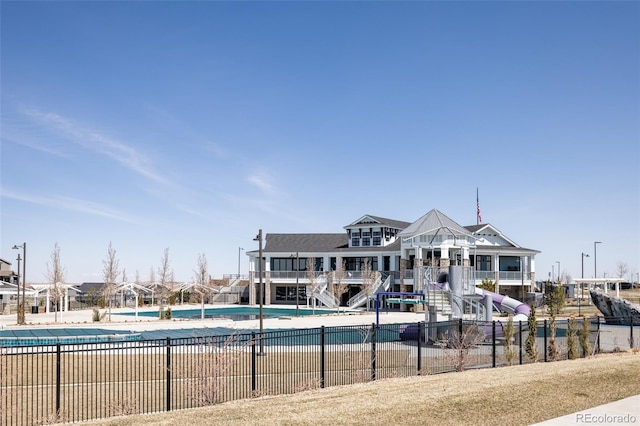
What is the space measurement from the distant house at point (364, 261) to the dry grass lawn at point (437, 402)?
4184cm

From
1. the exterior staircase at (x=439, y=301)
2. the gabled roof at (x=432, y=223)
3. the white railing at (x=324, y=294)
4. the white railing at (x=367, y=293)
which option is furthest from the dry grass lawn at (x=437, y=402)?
the white railing at (x=324, y=294)

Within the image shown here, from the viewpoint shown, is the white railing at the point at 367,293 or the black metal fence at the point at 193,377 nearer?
the black metal fence at the point at 193,377

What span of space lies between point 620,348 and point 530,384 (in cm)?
1493

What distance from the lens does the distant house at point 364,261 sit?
6519cm

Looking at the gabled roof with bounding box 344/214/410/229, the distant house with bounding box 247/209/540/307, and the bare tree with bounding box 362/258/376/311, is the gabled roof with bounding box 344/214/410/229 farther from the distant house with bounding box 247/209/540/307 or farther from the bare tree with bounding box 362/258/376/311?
the bare tree with bounding box 362/258/376/311

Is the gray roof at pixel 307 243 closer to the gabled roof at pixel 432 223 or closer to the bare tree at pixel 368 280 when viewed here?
the bare tree at pixel 368 280

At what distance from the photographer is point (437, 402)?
12.7 m

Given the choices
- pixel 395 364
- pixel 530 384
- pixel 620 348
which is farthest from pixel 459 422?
pixel 620 348

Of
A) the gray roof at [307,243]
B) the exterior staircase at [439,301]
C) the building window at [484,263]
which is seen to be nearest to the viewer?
the exterior staircase at [439,301]

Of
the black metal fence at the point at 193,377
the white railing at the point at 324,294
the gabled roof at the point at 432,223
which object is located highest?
the gabled roof at the point at 432,223

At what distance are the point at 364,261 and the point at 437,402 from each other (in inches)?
2283

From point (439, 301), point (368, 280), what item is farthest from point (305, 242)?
point (439, 301)

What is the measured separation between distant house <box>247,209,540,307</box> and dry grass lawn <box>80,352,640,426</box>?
41.8 m

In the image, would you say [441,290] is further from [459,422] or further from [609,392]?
[459,422]
